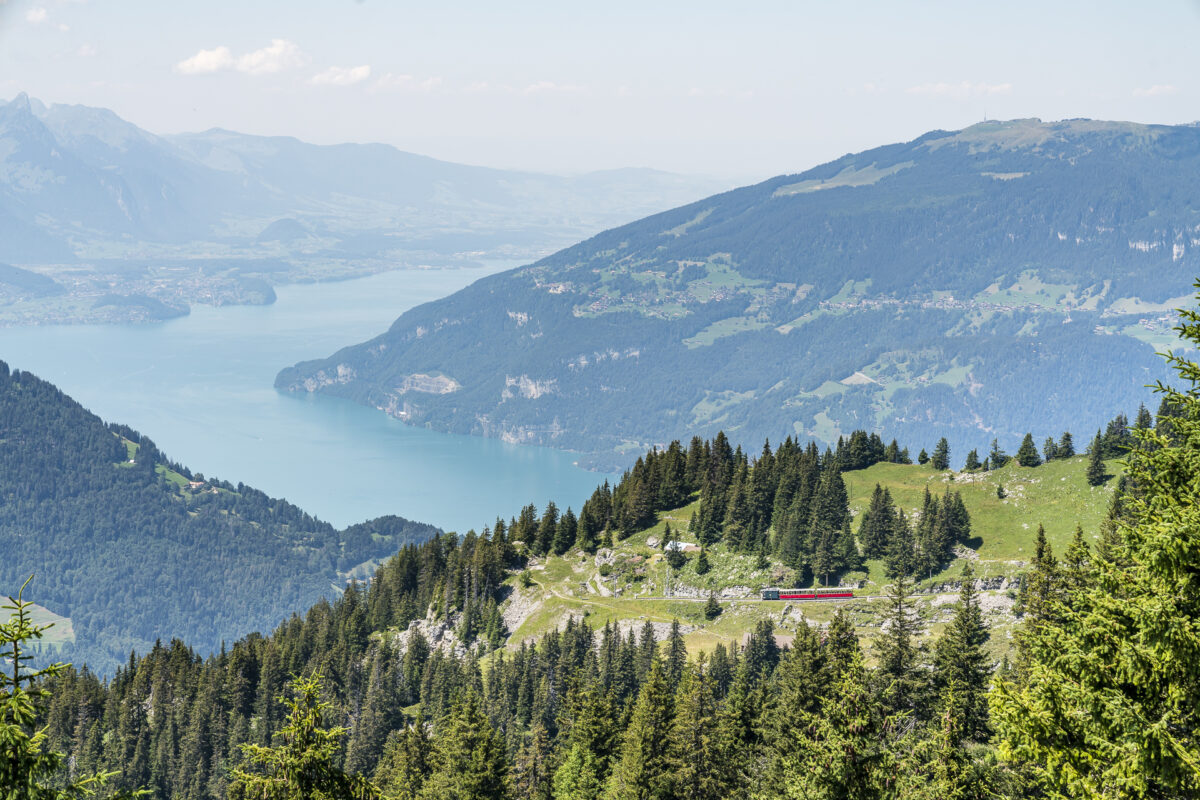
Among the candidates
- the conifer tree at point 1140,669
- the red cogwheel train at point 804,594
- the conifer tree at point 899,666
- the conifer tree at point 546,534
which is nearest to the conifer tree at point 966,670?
the conifer tree at point 899,666

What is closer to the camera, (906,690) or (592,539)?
(906,690)

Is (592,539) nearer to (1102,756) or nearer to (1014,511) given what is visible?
(1014,511)

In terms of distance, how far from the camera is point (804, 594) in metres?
115

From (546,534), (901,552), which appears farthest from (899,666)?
(546,534)

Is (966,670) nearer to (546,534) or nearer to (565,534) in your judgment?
(565,534)

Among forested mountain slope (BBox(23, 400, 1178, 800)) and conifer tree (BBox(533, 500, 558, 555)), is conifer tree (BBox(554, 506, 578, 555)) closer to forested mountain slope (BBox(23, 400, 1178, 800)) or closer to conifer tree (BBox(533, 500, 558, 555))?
forested mountain slope (BBox(23, 400, 1178, 800))

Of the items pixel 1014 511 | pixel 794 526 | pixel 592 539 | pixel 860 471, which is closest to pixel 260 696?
pixel 592 539

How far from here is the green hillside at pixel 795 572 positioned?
10631 centimetres

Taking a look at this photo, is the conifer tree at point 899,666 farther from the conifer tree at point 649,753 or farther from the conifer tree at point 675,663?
the conifer tree at point 675,663

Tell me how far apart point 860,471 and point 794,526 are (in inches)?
880

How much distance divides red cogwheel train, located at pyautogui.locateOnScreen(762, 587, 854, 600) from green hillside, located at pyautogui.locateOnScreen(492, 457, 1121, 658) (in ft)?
3.75

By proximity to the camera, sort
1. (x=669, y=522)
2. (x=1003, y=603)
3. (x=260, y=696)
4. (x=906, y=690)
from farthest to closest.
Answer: (x=669, y=522) < (x=260, y=696) < (x=1003, y=603) < (x=906, y=690)

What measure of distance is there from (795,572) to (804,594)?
205 inches

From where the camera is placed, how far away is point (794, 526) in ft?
410
